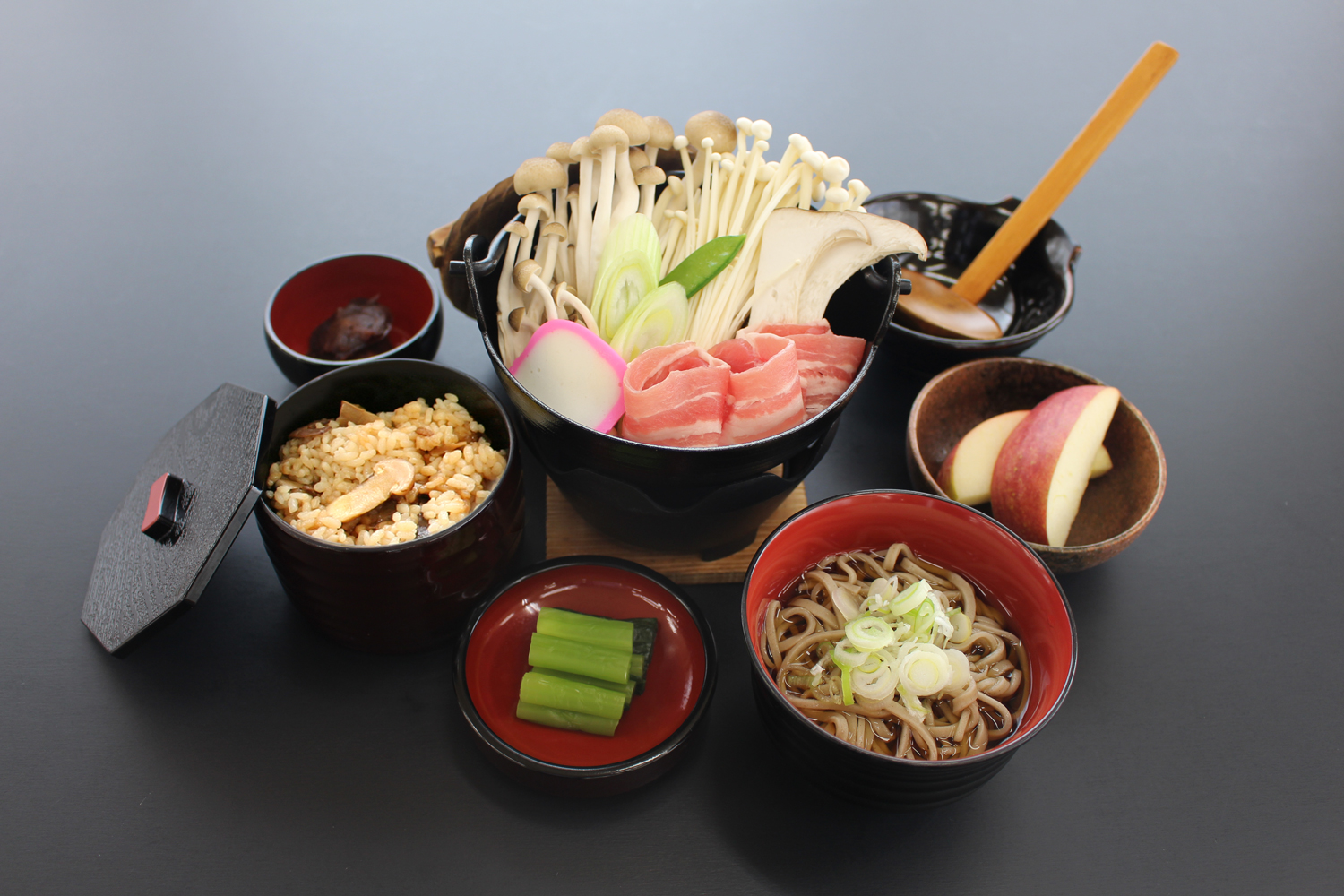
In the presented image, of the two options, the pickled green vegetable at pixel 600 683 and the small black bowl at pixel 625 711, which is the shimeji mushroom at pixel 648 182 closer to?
the small black bowl at pixel 625 711

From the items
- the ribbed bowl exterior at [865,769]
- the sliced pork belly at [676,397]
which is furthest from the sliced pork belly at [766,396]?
the ribbed bowl exterior at [865,769]

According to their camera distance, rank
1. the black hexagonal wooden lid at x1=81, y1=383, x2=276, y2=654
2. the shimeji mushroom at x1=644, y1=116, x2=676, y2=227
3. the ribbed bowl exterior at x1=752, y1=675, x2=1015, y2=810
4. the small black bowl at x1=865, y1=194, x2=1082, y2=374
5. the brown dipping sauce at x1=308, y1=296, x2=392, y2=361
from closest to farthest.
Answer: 1. the ribbed bowl exterior at x1=752, y1=675, x2=1015, y2=810
2. the black hexagonal wooden lid at x1=81, y1=383, x2=276, y2=654
3. the shimeji mushroom at x1=644, y1=116, x2=676, y2=227
4. the brown dipping sauce at x1=308, y1=296, x2=392, y2=361
5. the small black bowl at x1=865, y1=194, x2=1082, y2=374

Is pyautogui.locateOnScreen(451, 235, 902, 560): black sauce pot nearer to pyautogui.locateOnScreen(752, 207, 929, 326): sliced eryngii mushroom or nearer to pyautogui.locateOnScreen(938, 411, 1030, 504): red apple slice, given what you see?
pyautogui.locateOnScreen(752, 207, 929, 326): sliced eryngii mushroom

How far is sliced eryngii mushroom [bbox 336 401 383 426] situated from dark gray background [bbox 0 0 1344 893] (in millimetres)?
324

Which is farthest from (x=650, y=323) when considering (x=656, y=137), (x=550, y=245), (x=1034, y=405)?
(x=1034, y=405)

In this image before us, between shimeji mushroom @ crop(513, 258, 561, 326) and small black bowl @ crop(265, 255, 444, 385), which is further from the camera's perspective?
small black bowl @ crop(265, 255, 444, 385)

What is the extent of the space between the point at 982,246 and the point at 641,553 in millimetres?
1012

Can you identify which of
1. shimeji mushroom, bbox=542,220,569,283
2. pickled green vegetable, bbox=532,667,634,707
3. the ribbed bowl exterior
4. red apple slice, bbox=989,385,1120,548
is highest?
shimeji mushroom, bbox=542,220,569,283

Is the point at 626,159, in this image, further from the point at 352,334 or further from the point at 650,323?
the point at 352,334

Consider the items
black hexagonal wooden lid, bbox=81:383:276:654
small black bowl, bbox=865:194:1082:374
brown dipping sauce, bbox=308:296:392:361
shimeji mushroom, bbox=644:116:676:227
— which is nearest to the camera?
black hexagonal wooden lid, bbox=81:383:276:654

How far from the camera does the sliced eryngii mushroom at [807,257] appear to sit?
49.9 inches

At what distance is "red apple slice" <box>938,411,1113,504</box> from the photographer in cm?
141

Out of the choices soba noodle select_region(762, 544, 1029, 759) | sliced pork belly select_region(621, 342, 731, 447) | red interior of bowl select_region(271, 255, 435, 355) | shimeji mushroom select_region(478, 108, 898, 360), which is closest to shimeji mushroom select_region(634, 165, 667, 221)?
shimeji mushroom select_region(478, 108, 898, 360)

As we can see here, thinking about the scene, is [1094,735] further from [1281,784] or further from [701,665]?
[701,665]
